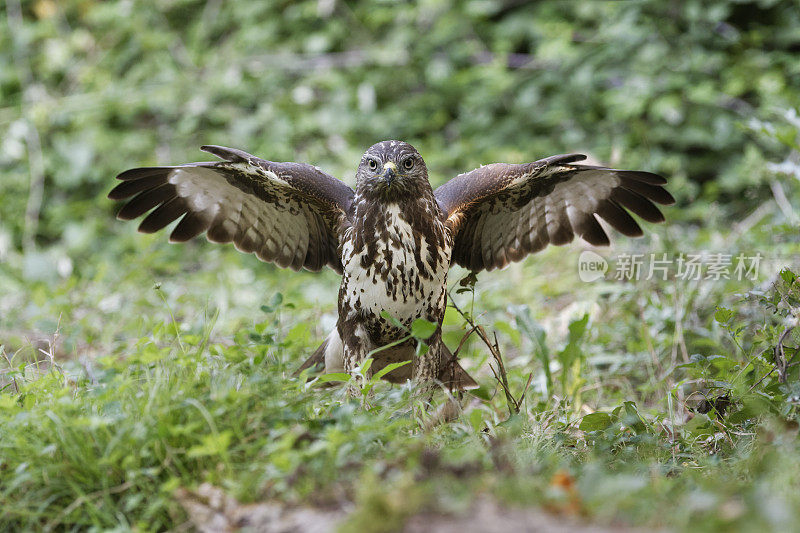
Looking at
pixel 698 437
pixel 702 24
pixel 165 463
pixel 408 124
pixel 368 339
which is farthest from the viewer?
pixel 408 124

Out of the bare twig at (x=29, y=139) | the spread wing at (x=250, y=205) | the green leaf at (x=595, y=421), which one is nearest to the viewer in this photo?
the green leaf at (x=595, y=421)

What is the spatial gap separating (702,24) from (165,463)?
22.7 feet

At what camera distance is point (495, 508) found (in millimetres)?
2023

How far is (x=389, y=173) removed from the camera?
3746mm

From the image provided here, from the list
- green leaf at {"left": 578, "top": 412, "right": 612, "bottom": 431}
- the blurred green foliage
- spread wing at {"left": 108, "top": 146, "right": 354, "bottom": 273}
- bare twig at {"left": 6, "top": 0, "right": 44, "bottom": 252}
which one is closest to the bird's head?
spread wing at {"left": 108, "top": 146, "right": 354, "bottom": 273}

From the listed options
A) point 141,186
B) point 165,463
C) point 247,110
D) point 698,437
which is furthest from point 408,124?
point 165,463

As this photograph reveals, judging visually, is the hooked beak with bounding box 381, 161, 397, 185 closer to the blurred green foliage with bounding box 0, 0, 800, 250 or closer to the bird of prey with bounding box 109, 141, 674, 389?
the bird of prey with bounding box 109, 141, 674, 389

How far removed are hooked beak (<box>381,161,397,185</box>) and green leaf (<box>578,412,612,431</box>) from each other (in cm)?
140

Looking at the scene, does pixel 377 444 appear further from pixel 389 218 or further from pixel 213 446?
pixel 389 218

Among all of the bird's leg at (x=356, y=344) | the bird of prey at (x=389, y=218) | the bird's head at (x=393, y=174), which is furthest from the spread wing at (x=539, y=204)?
the bird's leg at (x=356, y=344)

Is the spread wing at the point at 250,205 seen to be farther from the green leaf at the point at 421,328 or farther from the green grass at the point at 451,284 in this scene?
the green leaf at the point at 421,328

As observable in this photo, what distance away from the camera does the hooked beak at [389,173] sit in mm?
3742

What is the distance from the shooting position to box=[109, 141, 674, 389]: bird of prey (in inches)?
150

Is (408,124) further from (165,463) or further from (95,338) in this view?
(165,463)
